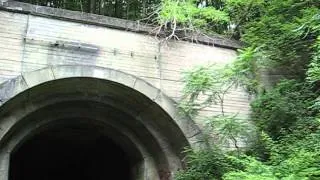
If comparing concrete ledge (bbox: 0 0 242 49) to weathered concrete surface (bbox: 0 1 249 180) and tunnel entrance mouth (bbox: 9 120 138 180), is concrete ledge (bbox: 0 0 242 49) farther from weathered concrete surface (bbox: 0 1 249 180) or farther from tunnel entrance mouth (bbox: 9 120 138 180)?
tunnel entrance mouth (bbox: 9 120 138 180)

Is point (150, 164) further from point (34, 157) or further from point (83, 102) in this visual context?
point (34, 157)

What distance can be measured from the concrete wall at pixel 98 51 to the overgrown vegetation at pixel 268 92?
1.53 ft

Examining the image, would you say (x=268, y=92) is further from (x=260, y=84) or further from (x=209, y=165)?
(x=209, y=165)

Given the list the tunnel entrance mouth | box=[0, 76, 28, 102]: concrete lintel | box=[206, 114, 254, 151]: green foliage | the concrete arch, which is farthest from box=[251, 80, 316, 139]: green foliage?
box=[0, 76, 28, 102]: concrete lintel

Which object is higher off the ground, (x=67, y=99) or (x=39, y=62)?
(x=39, y=62)

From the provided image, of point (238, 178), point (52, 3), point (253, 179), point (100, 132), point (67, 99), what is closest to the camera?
point (253, 179)

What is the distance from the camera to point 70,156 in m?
14.7

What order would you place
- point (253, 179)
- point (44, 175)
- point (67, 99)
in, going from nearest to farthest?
point (253, 179) < point (67, 99) < point (44, 175)

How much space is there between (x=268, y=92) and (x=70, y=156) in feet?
25.1

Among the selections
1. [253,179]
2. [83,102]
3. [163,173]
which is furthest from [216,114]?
[253,179]

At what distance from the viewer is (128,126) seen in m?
9.96

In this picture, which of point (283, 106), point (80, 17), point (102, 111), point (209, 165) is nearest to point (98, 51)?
point (80, 17)

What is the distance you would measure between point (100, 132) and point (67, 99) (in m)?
2.07

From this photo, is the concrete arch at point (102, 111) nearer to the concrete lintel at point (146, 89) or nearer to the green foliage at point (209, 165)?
the concrete lintel at point (146, 89)
